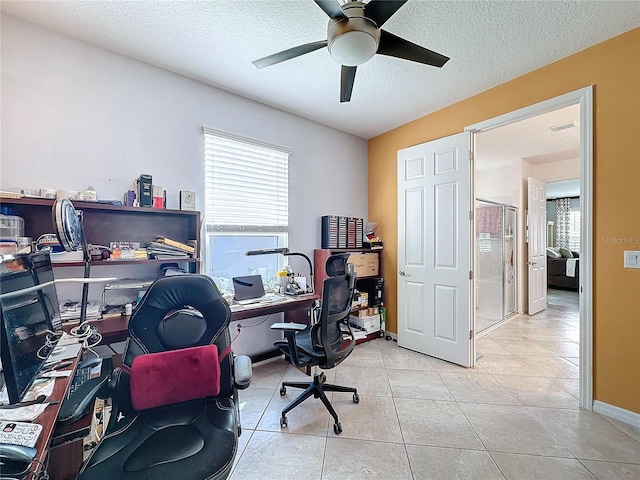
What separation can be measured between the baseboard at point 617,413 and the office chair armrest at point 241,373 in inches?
102

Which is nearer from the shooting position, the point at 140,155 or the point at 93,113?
the point at 93,113

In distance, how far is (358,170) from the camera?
3895 millimetres

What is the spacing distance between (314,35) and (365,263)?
2.45 m

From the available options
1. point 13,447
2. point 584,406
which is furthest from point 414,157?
point 13,447

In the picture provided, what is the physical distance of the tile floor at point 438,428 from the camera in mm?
1545

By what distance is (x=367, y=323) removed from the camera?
3.47 m

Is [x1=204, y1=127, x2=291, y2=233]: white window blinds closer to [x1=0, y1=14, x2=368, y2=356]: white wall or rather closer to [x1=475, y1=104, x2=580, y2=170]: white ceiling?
[x1=0, y1=14, x2=368, y2=356]: white wall

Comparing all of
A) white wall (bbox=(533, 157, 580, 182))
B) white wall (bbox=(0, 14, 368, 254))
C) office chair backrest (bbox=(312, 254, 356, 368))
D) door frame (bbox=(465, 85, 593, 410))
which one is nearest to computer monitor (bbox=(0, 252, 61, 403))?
white wall (bbox=(0, 14, 368, 254))

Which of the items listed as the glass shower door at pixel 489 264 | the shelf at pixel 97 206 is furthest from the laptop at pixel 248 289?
the glass shower door at pixel 489 264

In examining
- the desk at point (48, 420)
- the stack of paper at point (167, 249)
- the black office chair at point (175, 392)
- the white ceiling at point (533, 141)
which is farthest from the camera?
the white ceiling at point (533, 141)

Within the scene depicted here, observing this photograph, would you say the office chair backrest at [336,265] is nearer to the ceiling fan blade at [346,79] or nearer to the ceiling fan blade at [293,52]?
the ceiling fan blade at [346,79]

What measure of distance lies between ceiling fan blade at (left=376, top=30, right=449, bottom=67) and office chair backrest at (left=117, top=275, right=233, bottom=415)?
1737 mm

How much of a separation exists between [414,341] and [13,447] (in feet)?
10.6

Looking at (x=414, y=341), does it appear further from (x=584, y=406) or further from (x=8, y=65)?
(x=8, y=65)
